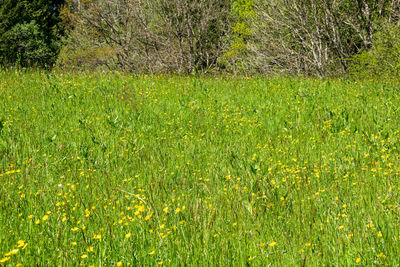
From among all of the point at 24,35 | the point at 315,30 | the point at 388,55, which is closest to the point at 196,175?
the point at 388,55

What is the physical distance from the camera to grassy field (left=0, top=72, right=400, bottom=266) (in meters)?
2.20

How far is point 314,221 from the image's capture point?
2688 millimetres

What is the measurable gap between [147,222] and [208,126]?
306cm

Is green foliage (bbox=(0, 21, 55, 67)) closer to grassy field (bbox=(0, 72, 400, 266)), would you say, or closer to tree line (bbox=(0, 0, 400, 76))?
tree line (bbox=(0, 0, 400, 76))

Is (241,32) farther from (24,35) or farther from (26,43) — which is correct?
(24,35)

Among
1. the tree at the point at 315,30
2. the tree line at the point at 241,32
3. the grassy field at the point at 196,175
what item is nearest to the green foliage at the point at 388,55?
the tree line at the point at 241,32

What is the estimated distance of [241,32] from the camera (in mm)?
17406

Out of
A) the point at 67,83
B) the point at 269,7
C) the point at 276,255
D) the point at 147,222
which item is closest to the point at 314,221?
the point at 276,255

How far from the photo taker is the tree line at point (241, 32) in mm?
14141

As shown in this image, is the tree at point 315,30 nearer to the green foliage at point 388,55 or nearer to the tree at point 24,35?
the green foliage at point 388,55

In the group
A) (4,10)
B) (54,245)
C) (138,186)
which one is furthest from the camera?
(4,10)

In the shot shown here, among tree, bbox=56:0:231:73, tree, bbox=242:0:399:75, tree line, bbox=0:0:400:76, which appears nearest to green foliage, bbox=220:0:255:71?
tree line, bbox=0:0:400:76

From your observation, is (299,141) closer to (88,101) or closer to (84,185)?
(84,185)

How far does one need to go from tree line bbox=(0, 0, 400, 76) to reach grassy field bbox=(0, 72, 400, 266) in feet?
20.7
